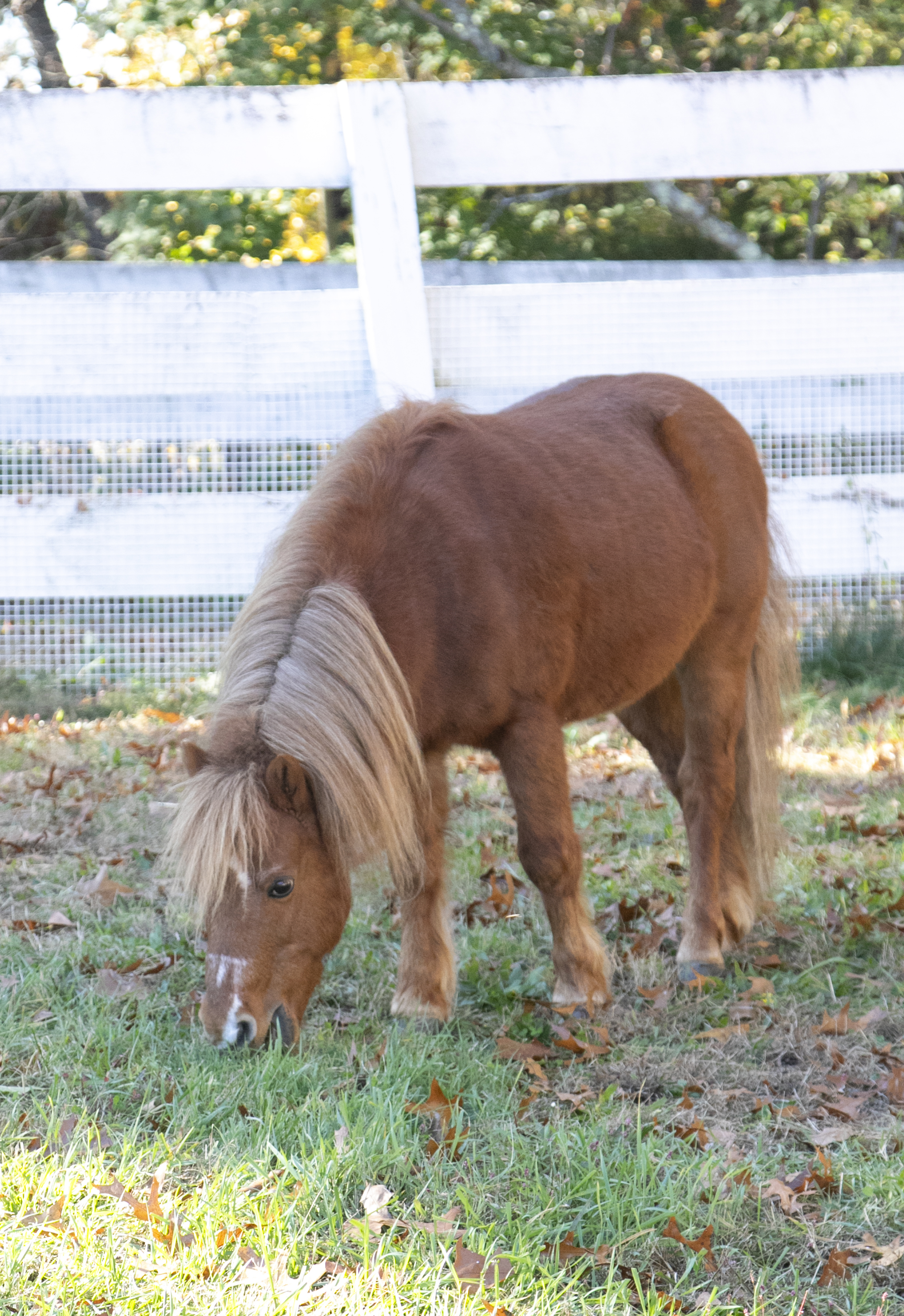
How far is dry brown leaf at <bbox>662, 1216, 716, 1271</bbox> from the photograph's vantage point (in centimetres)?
197

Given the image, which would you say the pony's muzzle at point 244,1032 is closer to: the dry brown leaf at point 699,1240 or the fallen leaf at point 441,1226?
the fallen leaf at point 441,1226

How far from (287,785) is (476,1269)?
1082mm

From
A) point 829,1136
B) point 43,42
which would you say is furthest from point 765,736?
point 43,42

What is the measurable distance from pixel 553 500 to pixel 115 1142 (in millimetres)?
1968

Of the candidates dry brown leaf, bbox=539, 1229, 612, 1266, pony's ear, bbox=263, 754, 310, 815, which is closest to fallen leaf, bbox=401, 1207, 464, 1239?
dry brown leaf, bbox=539, 1229, 612, 1266

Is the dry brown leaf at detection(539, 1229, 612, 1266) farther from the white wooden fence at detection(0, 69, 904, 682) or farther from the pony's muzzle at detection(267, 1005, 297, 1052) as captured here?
the white wooden fence at detection(0, 69, 904, 682)

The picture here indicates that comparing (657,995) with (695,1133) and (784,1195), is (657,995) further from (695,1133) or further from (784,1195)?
(784,1195)

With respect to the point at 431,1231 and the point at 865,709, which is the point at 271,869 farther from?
the point at 865,709

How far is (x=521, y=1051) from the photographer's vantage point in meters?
2.89

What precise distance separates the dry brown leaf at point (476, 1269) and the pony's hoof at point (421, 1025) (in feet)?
3.68

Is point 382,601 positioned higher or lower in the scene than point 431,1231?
higher

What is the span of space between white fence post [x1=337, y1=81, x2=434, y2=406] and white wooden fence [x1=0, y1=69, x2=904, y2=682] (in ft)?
0.04

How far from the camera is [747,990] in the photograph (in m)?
3.30

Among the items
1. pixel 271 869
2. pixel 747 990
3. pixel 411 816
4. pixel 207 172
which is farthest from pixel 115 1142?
pixel 207 172
